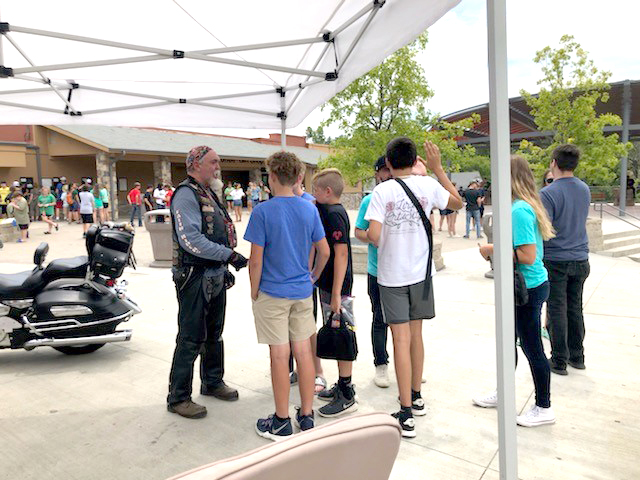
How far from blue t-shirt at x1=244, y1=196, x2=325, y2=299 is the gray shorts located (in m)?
0.57

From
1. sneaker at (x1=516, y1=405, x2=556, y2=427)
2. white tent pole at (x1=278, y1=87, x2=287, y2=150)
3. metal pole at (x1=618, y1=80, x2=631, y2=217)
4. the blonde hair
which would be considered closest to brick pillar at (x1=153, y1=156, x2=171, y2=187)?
white tent pole at (x1=278, y1=87, x2=287, y2=150)

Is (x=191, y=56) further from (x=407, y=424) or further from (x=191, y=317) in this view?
(x=407, y=424)

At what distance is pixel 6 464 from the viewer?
2.94 meters

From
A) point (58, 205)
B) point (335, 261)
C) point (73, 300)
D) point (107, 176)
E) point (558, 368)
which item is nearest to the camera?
point (335, 261)

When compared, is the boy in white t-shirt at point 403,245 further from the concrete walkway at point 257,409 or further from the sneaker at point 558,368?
the sneaker at point 558,368

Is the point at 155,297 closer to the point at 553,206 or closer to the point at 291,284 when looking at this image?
the point at 291,284

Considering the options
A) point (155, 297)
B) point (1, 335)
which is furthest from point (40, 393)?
point (155, 297)

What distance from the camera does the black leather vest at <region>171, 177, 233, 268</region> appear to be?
3.37 meters

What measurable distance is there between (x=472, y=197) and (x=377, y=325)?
10.5 m

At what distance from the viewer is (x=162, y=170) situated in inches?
1023

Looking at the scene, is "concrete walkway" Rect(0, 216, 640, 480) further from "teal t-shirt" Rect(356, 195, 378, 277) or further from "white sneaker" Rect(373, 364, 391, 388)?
"teal t-shirt" Rect(356, 195, 378, 277)

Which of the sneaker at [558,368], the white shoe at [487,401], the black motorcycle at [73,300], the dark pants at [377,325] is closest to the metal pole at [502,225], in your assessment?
the white shoe at [487,401]

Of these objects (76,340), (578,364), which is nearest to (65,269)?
(76,340)

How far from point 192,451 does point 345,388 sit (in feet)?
3.75
